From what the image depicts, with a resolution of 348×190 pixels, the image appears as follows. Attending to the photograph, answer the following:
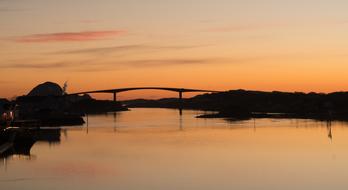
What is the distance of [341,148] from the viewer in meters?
52.6

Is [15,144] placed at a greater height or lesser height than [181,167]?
greater

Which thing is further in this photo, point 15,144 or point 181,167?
point 15,144

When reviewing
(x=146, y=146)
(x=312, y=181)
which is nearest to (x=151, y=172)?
(x=312, y=181)

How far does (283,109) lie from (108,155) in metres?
139

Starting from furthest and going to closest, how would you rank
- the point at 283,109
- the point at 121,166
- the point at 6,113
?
the point at 283,109
the point at 6,113
the point at 121,166

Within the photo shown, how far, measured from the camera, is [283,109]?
18150 cm

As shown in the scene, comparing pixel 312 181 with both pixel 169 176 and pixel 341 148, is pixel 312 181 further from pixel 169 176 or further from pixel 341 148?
pixel 341 148

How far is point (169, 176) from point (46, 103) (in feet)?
504

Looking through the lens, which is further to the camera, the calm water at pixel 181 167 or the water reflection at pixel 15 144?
the water reflection at pixel 15 144

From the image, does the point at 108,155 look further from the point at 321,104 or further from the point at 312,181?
the point at 321,104

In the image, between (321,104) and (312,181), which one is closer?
(312,181)

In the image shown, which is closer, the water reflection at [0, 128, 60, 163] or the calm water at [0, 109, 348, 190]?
the calm water at [0, 109, 348, 190]

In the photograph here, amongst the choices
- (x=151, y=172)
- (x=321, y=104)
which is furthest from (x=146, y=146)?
(x=321, y=104)

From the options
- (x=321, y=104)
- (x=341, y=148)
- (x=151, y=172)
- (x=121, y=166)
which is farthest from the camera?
(x=321, y=104)
